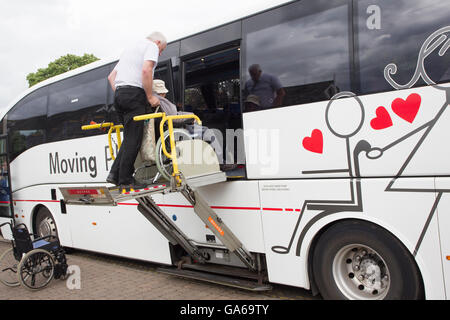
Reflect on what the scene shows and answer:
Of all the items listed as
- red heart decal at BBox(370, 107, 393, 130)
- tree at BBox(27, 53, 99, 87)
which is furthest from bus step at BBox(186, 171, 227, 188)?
tree at BBox(27, 53, 99, 87)

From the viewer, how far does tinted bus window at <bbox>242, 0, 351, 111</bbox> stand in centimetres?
406

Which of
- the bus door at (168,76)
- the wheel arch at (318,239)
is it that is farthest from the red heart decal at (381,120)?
the bus door at (168,76)

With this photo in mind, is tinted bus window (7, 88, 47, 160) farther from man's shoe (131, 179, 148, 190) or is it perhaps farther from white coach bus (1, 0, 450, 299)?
man's shoe (131, 179, 148, 190)

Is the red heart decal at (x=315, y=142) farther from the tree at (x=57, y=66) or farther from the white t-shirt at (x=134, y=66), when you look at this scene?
the tree at (x=57, y=66)

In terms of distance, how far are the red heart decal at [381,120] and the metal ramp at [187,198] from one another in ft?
6.26

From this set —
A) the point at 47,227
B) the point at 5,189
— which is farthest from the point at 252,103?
the point at 5,189

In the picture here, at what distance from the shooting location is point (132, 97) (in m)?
4.47

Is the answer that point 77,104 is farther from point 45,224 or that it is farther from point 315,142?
point 315,142

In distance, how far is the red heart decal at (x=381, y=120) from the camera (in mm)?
3713

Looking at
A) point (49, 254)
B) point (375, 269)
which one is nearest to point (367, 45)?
point (375, 269)

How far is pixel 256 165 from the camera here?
4.69 metres

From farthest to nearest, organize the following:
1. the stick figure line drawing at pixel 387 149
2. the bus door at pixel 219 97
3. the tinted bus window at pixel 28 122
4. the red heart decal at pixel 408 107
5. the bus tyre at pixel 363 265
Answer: the tinted bus window at pixel 28 122, the bus door at pixel 219 97, the bus tyre at pixel 363 265, the red heart decal at pixel 408 107, the stick figure line drawing at pixel 387 149

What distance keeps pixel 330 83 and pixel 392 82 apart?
0.63m

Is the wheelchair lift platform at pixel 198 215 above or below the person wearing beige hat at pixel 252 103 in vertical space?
below
